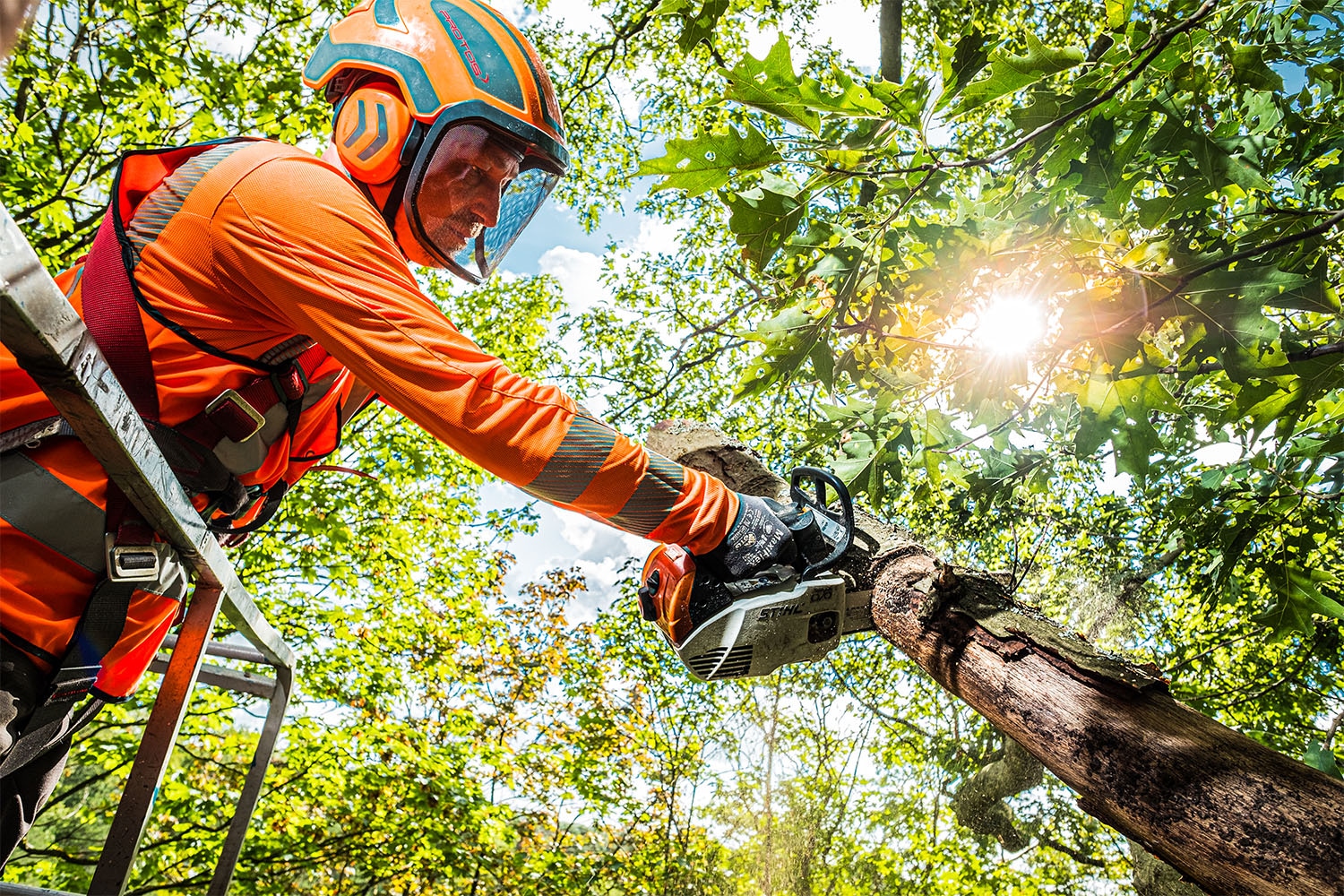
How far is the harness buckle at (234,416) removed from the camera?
1.45 meters

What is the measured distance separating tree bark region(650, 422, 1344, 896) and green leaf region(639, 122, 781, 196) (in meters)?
1.35

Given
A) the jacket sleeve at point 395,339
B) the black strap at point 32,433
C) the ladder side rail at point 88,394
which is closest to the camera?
the ladder side rail at point 88,394

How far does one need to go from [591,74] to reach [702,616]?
966 cm

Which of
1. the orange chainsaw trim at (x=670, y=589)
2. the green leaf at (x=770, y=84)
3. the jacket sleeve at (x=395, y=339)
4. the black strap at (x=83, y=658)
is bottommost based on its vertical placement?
the black strap at (x=83, y=658)

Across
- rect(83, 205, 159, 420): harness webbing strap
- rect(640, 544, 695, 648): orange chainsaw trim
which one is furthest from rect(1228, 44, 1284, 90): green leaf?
rect(83, 205, 159, 420): harness webbing strap

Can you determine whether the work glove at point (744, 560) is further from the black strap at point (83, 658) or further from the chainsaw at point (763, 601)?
the black strap at point (83, 658)

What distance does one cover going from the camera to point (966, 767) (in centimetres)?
1102

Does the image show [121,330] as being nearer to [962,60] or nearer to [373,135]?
[373,135]

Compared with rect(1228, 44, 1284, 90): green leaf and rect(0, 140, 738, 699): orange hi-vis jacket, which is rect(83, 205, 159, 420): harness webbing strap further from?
rect(1228, 44, 1284, 90): green leaf

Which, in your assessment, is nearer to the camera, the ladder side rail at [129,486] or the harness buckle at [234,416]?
the ladder side rail at [129,486]

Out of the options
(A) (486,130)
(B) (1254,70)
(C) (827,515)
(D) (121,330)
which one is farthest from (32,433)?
(B) (1254,70)

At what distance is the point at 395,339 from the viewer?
4.19 feet

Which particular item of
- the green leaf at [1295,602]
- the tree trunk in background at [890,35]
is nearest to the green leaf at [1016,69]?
the green leaf at [1295,602]

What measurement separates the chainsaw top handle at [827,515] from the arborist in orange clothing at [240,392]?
129 mm
